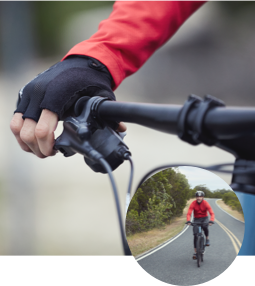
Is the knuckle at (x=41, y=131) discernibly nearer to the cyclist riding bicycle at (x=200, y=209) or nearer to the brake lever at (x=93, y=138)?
the brake lever at (x=93, y=138)

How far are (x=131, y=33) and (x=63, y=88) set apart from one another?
0.72ft

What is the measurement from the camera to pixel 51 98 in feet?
1.43

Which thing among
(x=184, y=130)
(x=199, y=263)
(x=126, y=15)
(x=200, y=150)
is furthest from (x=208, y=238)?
(x=200, y=150)

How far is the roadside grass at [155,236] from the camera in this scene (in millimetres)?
326

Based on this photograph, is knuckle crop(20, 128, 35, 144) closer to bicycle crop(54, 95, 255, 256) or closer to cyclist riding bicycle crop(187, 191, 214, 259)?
bicycle crop(54, 95, 255, 256)

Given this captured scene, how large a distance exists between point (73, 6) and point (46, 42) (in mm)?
381

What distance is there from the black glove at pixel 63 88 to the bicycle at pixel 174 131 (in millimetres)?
22

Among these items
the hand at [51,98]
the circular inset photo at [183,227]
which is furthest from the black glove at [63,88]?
the circular inset photo at [183,227]

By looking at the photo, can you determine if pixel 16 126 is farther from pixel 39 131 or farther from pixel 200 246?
pixel 200 246

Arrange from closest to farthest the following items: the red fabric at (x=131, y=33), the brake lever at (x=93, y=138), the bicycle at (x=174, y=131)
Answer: the bicycle at (x=174, y=131) → the brake lever at (x=93, y=138) → the red fabric at (x=131, y=33)

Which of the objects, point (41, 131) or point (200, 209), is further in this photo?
point (41, 131)

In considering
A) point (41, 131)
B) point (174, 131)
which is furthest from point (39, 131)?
point (174, 131)

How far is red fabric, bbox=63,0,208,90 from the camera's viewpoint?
54 centimetres

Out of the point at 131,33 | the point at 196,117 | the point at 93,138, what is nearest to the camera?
the point at 196,117
